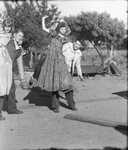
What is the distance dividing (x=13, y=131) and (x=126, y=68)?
1118 centimetres

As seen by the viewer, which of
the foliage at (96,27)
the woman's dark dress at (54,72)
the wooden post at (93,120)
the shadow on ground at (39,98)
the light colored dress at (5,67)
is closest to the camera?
the wooden post at (93,120)

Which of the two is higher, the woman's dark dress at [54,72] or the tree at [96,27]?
the tree at [96,27]

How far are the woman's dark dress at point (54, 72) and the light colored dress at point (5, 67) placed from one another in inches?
21.9

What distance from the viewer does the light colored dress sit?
14.9 feet

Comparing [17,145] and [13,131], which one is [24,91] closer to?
[13,131]

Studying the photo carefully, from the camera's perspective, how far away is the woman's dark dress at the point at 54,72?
15.6 ft

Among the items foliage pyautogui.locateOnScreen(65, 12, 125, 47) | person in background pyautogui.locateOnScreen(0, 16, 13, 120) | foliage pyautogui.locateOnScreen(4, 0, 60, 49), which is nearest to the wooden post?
person in background pyautogui.locateOnScreen(0, 16, 13, 120)

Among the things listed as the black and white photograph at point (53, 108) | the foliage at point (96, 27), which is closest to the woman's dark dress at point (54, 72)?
the black and white photograph at point (53, 108)

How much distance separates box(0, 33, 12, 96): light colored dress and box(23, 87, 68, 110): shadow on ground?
1.17 meters

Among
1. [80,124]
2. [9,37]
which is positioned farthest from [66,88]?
[9,37]

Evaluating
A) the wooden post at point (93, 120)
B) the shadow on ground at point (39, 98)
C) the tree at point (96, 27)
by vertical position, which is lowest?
the shadow on ground at point (39, 98)

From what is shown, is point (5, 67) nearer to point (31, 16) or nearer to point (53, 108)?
point (53, 108)

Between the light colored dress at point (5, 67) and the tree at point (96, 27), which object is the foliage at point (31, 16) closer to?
the tree at point (96, 27)

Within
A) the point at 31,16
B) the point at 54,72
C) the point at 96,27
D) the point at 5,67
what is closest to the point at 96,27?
the point at 96,27
